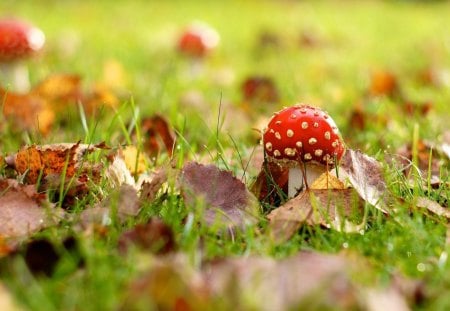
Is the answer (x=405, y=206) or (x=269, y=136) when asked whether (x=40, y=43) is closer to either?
(x=269, y=136)

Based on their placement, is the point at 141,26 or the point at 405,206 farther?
the point at 141,26

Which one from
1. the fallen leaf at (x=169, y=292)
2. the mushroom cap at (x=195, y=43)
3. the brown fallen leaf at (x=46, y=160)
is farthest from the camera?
the mushroom cap at (x=195, y=43)

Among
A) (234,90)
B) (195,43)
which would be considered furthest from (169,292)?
(195,43)

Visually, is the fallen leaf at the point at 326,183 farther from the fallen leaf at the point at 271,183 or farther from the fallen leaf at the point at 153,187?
the fallen leaf at the point at 153,187

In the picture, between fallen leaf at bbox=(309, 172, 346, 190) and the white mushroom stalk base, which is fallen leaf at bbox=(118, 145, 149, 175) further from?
fallen leaf at bbox=(309, 172, 346, 190)

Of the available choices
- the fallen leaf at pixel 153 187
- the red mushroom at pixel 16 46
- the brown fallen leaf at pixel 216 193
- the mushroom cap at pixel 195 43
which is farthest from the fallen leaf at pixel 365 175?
the mushroom cap at pixel 195 43

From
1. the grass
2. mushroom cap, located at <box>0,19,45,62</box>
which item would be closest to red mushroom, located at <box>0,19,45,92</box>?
mushroom cap, located at <box>0,19,45,62</box>

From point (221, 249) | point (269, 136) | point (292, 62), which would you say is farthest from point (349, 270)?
point (292, 62)
